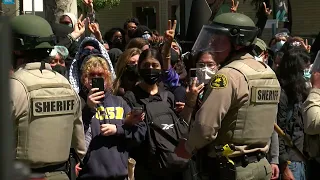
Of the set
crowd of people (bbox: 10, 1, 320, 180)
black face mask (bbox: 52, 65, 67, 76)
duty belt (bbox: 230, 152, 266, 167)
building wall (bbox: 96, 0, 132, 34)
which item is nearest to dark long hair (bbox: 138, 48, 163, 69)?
crowd of people (bbox: 10, 1, 320, 180)

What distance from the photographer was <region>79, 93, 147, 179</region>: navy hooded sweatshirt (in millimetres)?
4750

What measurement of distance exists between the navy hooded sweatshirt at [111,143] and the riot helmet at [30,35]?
1096 mm

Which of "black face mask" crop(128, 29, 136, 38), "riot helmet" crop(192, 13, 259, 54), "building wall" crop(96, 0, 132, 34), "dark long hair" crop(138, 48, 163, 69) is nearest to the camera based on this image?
"riot helmet" crop(192, 13, 259, 54)

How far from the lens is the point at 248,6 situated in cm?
2439

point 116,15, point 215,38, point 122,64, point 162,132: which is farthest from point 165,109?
point 116,15

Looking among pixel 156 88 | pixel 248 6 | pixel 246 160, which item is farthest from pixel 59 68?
pixel 248 6

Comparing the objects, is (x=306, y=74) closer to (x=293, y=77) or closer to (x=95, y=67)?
(x=293, y=77)

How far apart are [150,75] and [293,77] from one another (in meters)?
1.77

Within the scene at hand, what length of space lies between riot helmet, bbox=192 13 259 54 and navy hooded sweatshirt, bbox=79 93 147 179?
101 centimetres

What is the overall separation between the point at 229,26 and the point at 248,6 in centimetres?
2070

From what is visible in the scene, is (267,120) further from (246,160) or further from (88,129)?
(88,129)

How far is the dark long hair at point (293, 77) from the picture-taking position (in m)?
6.24

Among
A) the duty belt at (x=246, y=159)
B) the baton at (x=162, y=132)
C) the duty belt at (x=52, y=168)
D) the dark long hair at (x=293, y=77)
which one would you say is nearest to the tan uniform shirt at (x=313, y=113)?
the duty belt at (x=246, y=159)

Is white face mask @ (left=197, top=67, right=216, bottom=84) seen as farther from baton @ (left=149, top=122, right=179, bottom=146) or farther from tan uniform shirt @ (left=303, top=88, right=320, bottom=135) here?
tan uniform shirt @ (left=303, top=88, right=320, bottom=135)
